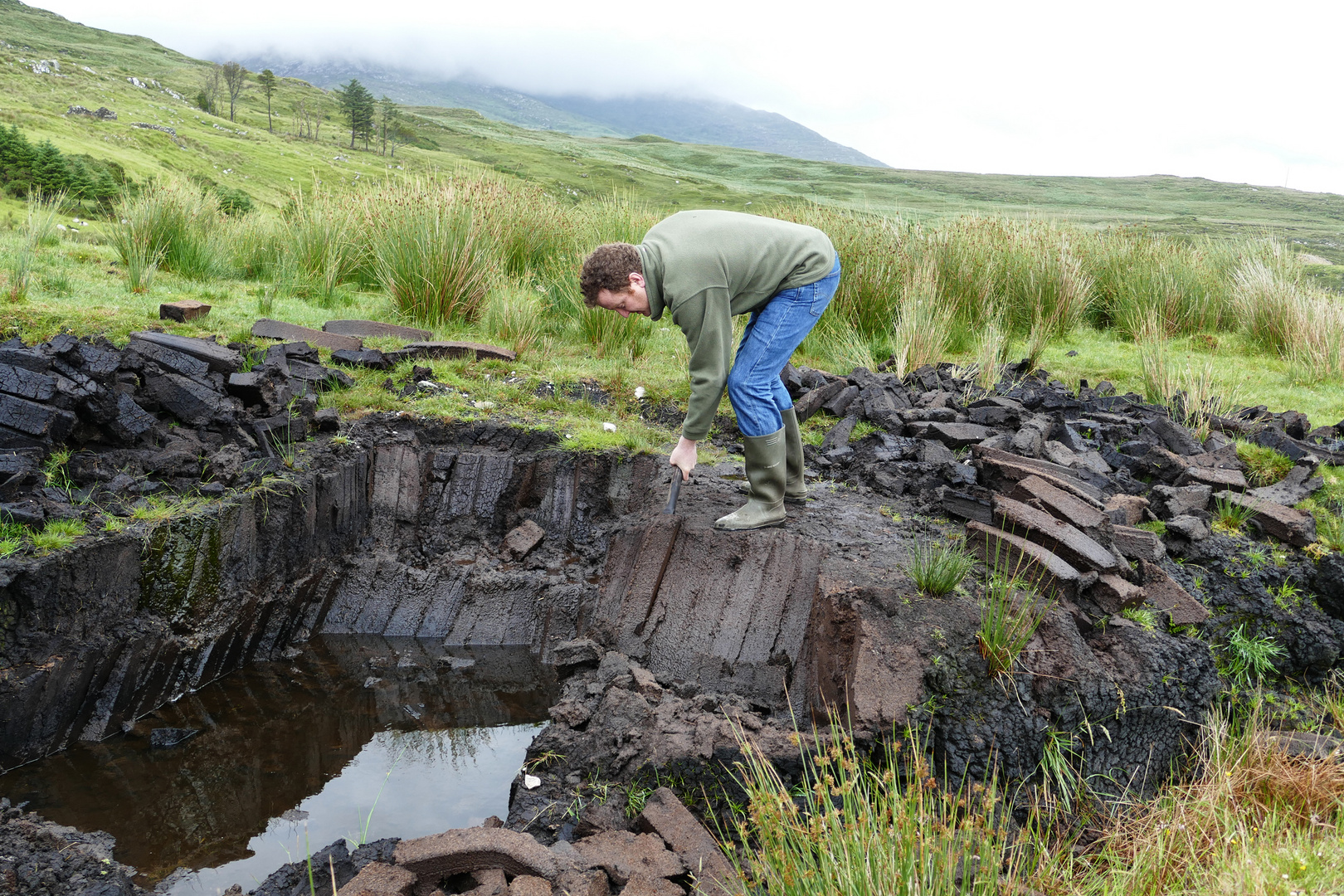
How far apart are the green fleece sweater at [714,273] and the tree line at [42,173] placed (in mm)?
17577

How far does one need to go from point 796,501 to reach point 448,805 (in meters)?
2.63

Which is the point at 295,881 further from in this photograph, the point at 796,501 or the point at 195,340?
the point at 195,340

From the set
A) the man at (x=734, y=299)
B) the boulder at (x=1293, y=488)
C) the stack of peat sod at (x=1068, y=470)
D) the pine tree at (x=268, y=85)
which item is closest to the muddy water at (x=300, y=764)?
the man at (x=734, y=299)

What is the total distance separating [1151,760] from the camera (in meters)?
3.50

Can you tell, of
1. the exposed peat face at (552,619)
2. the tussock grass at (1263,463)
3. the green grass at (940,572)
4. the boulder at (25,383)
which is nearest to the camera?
the exposed peat face at (552,619)

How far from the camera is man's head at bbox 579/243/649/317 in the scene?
11.2 ft

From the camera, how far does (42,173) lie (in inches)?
660

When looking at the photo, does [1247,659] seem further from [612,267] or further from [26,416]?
[26,416]

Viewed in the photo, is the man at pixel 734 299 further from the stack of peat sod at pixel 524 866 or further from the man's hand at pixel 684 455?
the stack of peat sod at pixel 524 866

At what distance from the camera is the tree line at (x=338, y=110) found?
Result: 49250 mm

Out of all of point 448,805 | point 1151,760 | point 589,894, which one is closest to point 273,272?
point 448,805

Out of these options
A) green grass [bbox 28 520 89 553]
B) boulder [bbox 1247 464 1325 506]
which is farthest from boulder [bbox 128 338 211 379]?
boulder [bbox 1247 464 1325 506]

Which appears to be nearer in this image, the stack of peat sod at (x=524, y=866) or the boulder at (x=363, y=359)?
the stack of peat sod at (x=524, y=866)

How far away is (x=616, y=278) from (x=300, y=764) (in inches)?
106
